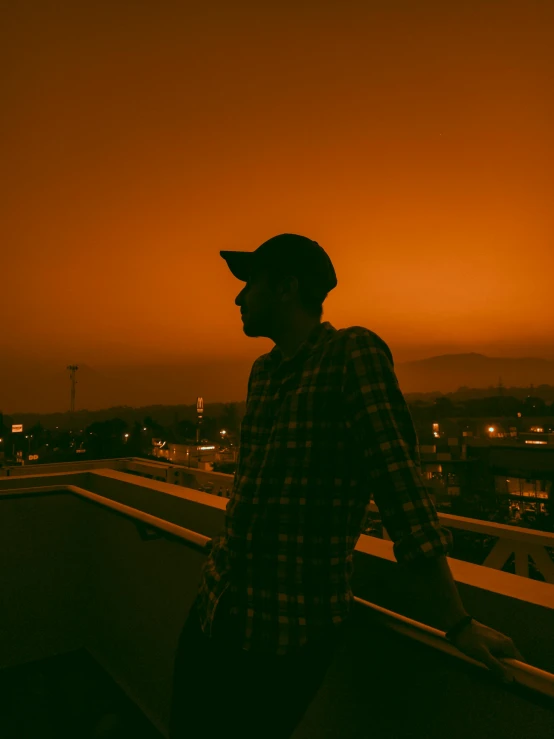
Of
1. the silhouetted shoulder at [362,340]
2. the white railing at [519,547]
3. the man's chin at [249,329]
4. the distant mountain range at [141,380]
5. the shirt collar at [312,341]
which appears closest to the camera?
the silhouetted shoulder at [362,340]

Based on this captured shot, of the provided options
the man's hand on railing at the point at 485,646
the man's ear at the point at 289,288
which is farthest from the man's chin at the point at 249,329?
the man's hand on railing at the point at 485,646

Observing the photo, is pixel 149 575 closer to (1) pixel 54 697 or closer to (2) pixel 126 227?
(1) pixel 54 697

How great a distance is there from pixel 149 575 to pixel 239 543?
1661mm

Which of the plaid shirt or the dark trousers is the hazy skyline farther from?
the dark trousers

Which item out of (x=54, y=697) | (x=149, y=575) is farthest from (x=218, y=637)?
(x=54, y=697)

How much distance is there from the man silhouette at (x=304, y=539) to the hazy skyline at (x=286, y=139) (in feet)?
1.01

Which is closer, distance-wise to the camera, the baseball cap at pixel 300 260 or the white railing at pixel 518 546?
the baseball cap at pixel 300 260

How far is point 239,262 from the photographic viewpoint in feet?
3.90

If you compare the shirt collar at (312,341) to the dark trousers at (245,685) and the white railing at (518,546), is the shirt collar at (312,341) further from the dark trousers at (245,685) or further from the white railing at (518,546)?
the white railing at (518,546)

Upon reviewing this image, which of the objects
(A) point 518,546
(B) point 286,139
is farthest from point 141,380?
(A) point 518,546

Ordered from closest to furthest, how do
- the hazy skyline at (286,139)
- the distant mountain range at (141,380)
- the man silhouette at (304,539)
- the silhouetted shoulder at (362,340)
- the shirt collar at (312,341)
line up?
the man silhouette at (304,539) → the silhouetted shoulder at (362,340) → the shirt collar at (312,341) → the hazy skyline at (286,139) → the distant mountain range at (141,380)

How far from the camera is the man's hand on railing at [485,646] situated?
2.22ft

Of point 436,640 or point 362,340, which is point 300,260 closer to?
point 362,340

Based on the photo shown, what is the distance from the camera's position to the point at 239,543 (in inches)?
36.5
